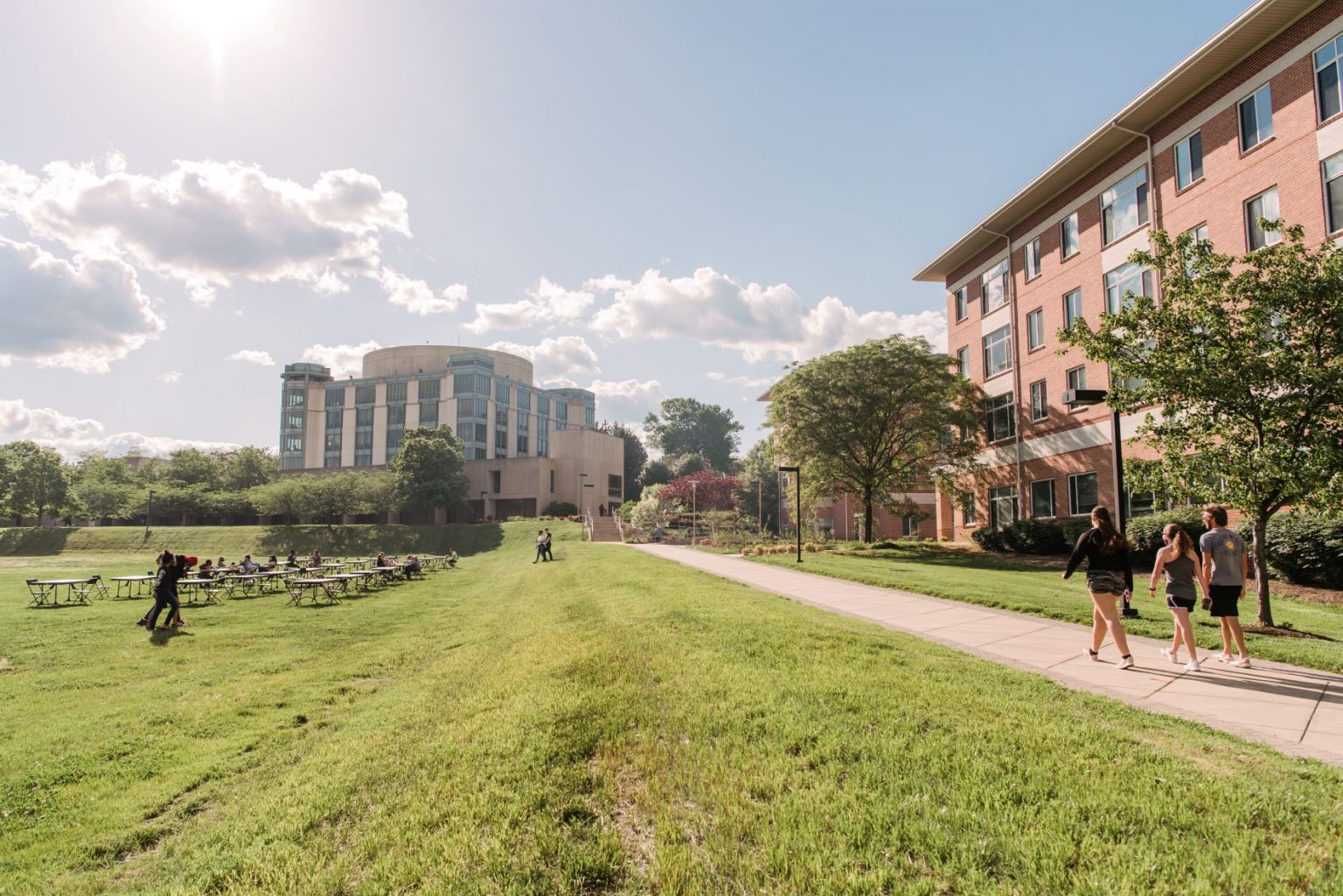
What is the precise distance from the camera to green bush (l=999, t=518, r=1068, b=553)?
2491cm

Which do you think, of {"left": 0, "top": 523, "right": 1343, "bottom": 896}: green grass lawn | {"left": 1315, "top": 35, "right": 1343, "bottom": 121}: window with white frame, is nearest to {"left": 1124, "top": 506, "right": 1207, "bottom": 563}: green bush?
{"left": 1315, "top": 35, "right": 1343, "bottom": 121}: window with white frame

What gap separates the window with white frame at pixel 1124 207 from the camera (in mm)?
23766

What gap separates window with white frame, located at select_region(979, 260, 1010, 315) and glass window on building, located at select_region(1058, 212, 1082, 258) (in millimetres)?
3680

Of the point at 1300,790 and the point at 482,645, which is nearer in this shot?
the point at 1300,790

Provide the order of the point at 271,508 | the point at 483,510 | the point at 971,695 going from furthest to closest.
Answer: the point at 483,510 → the point at 271,508 → the point at 971,695

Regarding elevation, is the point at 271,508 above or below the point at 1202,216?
below

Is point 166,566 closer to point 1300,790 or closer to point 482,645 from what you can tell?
point 482,645

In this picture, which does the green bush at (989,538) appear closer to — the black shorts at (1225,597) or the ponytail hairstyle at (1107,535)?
the black shorts at (1225,597)

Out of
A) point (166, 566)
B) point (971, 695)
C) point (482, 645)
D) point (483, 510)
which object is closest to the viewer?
point (971, 695)

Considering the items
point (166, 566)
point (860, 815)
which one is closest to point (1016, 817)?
point (860, 815)

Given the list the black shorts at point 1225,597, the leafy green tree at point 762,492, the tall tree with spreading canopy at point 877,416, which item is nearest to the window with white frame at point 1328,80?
the tall tree with spreading canopy at point 877,416

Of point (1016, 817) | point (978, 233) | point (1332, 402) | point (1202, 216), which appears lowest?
point (1016, 817)

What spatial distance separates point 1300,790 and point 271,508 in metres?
70.7

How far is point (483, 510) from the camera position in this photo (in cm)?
8150
